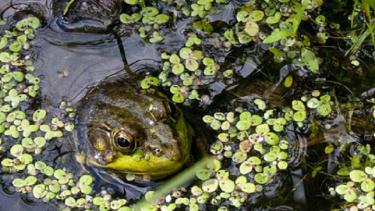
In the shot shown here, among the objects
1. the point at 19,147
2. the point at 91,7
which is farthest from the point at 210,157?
the point at 91,7

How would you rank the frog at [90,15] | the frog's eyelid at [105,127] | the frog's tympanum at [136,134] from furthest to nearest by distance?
1. the frog at [90,15]
2. the frog's eyelid at [105,127]
3. the frog's tympanum at [136,134]

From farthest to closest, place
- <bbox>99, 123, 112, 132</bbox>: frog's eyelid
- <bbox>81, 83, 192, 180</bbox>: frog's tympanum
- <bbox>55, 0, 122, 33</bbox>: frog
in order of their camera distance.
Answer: <bbox>55, 0, 122, 33</bbox>: frog → <bbox>99, 123, 112, 132</bbox>: frog's eyelid → <bbox>81, 83, 192, 180</bbox>: frog's tympanum

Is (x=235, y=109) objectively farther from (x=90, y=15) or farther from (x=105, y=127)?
(x=90, y=15)

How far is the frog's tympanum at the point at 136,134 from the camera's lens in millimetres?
2670

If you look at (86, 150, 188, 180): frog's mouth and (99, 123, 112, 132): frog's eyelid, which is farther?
(99, 123, 112, 132): frog's eyelid

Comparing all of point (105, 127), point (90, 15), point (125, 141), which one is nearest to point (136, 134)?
point (125, 141)

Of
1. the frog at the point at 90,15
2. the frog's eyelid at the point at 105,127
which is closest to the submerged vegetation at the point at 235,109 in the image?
the frog at the point at 90,15

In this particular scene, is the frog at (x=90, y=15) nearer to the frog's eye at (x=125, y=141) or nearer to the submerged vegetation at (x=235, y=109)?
the submerged vegetation at (x=235, y=109)

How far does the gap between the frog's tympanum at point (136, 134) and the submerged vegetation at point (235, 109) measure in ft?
0.44

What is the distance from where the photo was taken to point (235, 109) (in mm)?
3072

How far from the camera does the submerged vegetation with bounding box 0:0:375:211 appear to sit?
284 cm

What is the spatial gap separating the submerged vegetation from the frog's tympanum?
0.14m

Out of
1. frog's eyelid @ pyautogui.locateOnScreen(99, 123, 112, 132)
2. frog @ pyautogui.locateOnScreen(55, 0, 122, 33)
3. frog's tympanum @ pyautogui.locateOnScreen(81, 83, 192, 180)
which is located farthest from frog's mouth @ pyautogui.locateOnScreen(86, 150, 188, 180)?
frog @ pyautogui.locateOnScreen(55, 0, 122, 33)

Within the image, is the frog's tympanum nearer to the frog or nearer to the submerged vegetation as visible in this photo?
the submerged vegetation
